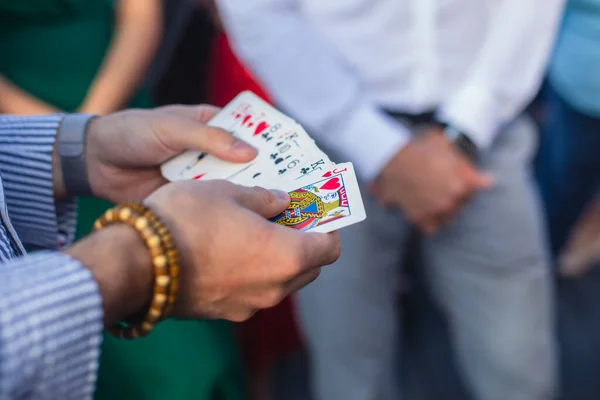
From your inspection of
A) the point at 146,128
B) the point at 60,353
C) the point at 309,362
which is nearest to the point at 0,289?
the point at 60,353

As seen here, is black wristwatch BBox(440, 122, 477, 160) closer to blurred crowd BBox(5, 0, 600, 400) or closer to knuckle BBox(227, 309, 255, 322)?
blurred crowd BBox(5, 0, 600, 400)

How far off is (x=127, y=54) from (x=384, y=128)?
1.88ft

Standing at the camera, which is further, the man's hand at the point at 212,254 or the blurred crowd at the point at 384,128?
the blurred crowd at the point at 384,128

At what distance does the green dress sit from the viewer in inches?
31.9

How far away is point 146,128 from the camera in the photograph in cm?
60

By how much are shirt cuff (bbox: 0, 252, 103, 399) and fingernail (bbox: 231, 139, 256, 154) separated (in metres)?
0.24

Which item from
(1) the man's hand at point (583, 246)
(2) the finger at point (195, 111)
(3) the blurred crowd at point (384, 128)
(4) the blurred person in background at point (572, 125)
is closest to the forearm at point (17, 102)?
(3) the blurred crowd at point (384, 128)

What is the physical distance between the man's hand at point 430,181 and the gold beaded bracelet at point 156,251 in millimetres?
582

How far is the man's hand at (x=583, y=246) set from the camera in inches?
63.7

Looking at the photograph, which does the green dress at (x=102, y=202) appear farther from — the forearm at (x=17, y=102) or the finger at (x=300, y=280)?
the finger at (x=300, y=280)

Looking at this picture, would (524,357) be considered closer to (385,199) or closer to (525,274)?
(525,274)

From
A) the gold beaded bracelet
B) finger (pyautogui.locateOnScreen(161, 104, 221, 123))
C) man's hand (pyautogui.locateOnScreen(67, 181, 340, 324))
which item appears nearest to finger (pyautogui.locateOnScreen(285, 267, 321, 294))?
man's hand (pyautogui.locateOnScreen(67, 181, 340, 324))

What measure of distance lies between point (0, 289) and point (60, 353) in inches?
2.3

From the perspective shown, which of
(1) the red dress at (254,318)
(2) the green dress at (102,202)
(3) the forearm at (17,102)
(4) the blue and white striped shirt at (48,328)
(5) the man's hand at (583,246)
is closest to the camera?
(4) the blue and white striped shirt at (48,328)
